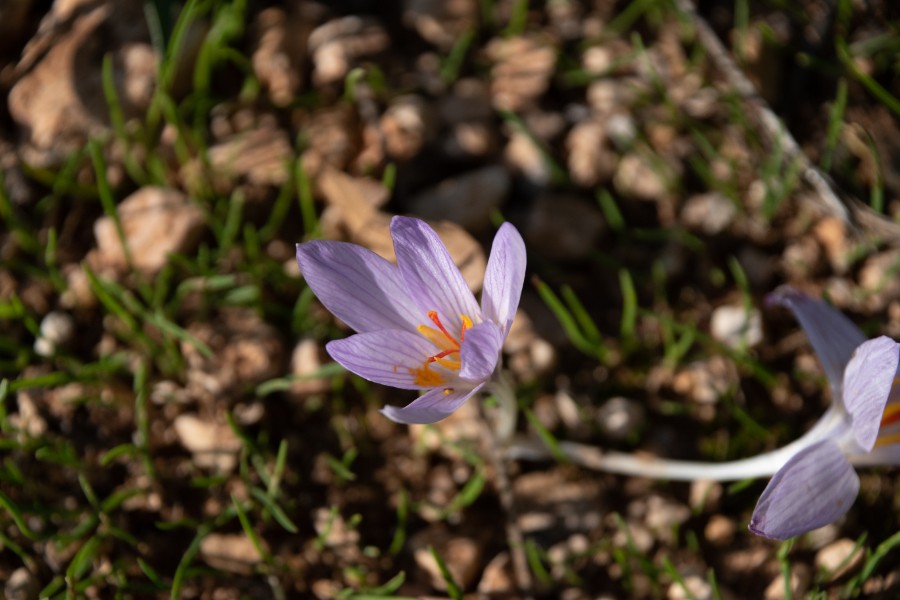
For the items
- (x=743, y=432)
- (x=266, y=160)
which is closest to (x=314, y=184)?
(x=266, y=160)

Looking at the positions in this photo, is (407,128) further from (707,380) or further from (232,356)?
(707,380)

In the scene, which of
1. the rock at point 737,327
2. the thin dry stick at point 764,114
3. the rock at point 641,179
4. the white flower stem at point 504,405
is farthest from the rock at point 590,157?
the white flower stem at point 504,405

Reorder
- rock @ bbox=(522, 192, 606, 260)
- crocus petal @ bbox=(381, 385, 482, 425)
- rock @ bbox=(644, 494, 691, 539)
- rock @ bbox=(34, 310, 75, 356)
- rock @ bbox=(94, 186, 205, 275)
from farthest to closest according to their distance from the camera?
1. rock @ bbox=(522, 192, 606, 260)
2. rock @ bbox=(94, 186, 205, 275)
3. rock @ bbox=(34, 310, 75, 356)
4. rock @ bbox=(644, 494, 691, 539)
5. crocus petal @ bbox=(381, 385, 482, 425)

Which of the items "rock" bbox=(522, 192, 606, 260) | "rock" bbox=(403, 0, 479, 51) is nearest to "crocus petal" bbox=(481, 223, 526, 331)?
"rock" bbox=(522, 192, 606, 260)

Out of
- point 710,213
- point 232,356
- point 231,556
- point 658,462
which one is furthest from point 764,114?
point 231,556

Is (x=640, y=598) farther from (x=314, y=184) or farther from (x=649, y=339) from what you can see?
(x=314, y=184)

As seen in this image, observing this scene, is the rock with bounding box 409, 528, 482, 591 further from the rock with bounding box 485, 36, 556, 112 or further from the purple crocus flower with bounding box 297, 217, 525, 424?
the rock with bounding box 485, 36, 556, 112
